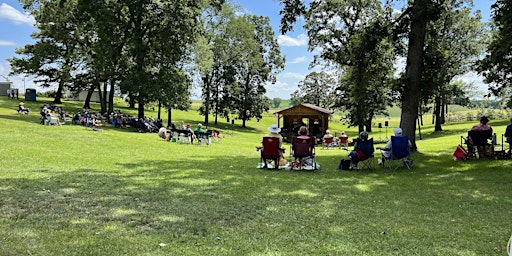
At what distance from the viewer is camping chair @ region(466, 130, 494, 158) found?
1172 cm

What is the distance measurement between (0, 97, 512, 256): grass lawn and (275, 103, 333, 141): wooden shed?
1845 cm

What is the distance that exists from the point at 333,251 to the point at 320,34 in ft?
74.6

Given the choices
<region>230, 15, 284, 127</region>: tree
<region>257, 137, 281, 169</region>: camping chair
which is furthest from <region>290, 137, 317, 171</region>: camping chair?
<region>230, 15, 284, 127</region>: tree

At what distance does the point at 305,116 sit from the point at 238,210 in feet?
85.0

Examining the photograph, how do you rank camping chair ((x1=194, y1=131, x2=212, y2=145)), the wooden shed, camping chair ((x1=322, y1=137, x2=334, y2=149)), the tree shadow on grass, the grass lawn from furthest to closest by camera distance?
the wooden shed
camping chair ((x1=322, y1=137, x2=334, y2=149))
camping chair ((x1=194, y1=131, x2=212, y2=145))
the tree shadow on grass
the grass lawn

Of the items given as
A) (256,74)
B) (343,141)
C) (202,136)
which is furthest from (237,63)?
(202,136)

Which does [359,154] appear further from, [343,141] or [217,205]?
[343,141]

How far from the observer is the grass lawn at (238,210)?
3.73 metres

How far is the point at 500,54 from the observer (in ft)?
33.3

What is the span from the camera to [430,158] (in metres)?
12.9

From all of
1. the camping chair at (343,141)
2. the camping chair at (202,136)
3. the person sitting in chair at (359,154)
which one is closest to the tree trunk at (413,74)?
the person sitting in chair at (359,154)

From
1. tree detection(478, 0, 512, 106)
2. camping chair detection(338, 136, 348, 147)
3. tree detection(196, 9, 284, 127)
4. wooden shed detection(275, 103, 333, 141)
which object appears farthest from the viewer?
tree detection(196, 9, 284, 127)

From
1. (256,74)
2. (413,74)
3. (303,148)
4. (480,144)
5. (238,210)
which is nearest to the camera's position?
(238,210)

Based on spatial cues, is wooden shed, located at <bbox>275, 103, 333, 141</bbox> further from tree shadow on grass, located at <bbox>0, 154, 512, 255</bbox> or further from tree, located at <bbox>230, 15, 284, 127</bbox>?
tree shadow on grass, located at <bbox>0, 154, 512, 255</bbox>
